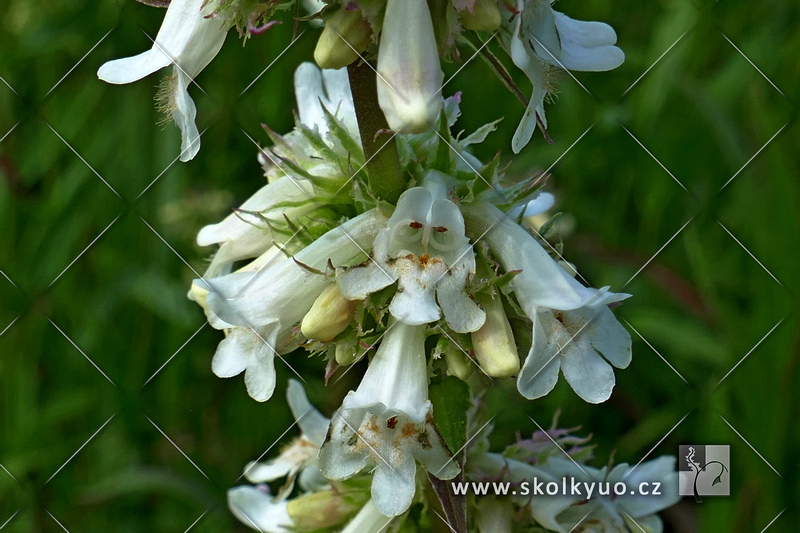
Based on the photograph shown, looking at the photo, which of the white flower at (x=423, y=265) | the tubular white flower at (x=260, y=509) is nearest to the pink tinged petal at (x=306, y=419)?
the tubular white flower at (x=260, y=509)

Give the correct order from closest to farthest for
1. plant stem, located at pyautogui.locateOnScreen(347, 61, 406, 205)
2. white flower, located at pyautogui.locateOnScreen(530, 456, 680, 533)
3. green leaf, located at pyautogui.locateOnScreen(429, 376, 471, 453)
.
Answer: plant stem, located at pyautogui.locateOnScreen(347, 61, 406, 205)
green leaf, located at pyautogui.locateOnScreen(429, 376, 471, 453)
white flower, located at pyautogui.locateOnScreen(530, 456, 680, 533)

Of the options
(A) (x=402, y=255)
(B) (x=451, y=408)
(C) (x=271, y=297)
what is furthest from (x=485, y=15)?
(B) (x=451, y=408)

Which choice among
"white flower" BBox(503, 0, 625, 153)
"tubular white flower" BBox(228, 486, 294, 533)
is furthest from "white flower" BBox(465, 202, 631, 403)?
"tubular white flower" BBox(228, 486, 294, 533)

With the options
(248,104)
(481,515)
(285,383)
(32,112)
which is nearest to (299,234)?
(481,515)

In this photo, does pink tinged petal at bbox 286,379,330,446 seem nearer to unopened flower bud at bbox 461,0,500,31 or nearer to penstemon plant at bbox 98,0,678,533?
penstemon plant at bbox 98,0,678,533

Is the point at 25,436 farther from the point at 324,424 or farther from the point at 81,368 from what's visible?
the point at 324,424
